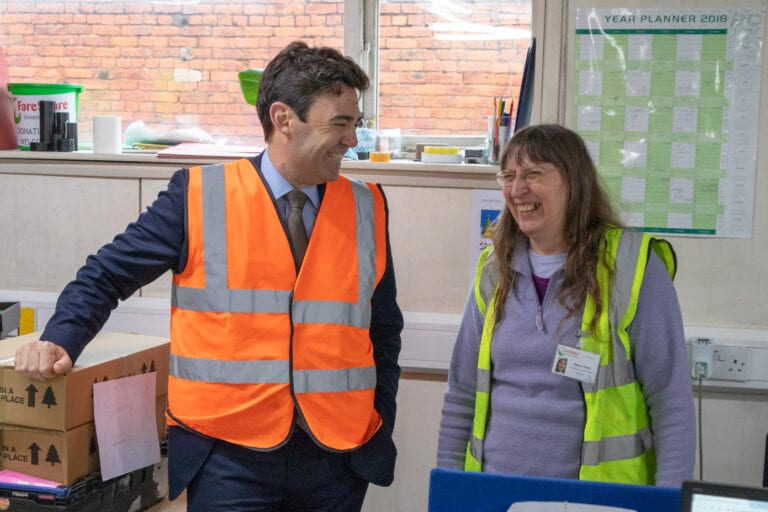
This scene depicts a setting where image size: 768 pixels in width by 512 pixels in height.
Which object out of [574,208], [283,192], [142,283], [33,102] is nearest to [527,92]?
[574,208]

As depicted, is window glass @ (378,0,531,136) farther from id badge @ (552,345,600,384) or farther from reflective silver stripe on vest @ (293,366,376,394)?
id badge @ (552,345,600,384)

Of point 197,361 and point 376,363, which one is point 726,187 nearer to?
point 376,363

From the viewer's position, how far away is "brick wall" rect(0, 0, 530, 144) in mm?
2859

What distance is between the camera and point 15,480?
180 centimetres

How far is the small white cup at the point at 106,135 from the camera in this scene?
112 inches

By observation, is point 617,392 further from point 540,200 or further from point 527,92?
point 527,92

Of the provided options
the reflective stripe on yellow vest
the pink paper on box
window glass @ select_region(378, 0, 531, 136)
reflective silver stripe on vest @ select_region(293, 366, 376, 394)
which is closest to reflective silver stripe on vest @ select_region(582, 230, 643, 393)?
the reflective stripe on yellow vest

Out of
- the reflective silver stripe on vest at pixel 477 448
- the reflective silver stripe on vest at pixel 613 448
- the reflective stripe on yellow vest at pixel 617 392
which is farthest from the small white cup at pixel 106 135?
the reflective silver stripe on vest at pixel 613 448

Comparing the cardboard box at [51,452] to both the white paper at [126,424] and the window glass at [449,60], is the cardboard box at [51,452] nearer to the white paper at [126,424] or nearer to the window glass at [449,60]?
the white paper at [126,424]

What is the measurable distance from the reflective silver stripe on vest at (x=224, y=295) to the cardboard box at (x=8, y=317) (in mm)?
595

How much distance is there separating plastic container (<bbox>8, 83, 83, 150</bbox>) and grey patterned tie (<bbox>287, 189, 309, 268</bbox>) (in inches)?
51.9

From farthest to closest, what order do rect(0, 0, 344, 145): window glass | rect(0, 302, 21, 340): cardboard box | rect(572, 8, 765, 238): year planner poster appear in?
1. rect(0, 0, 344, 145): window glass
2. rect(572, 8, 765, 238): year planner poster
3. rect(0, 302, 21, 340): cardboard box

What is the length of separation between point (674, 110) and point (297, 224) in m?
1.24

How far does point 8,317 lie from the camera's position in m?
2.24
